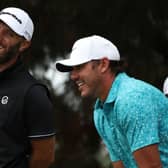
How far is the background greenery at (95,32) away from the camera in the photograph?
9.04 metres

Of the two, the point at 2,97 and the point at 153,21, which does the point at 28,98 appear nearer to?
the point at 2,97

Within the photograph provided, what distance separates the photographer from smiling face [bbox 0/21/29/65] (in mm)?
4453

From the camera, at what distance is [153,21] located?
9.13 m

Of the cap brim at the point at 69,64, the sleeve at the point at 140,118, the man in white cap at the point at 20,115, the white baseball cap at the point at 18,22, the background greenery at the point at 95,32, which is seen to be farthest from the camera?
the background greenery at the point at 95,32

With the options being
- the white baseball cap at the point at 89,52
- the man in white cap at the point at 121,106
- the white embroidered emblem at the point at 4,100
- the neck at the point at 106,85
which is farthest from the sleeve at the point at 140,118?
the white embroidered emblem at the point at 4,100

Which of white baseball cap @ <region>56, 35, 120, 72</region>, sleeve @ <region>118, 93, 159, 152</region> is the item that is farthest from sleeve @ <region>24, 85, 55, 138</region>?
sleeve @ <region>118, 93, 159, 152</region>

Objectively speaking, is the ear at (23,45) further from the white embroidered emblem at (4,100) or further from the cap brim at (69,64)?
the white embroidered emblem at (4,100)

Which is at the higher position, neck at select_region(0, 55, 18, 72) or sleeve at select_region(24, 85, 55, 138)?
neck at select_region(0, 55, 18, 72)

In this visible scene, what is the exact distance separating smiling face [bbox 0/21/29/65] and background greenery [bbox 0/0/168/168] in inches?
167

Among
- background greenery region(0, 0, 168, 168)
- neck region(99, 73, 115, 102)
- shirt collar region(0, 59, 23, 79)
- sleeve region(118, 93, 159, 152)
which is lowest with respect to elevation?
background greenery region(0, 0, 168, 168)

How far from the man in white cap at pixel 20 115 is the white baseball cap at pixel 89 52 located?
0.61 ft

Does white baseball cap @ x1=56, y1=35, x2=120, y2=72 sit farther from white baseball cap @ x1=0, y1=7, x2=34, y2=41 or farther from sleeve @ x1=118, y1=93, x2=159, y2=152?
sleeve @ x1=118, y1=93, x2=159, y2=152

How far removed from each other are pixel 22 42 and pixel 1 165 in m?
0.68

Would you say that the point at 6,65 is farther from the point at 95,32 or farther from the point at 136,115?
the point at 95,32
